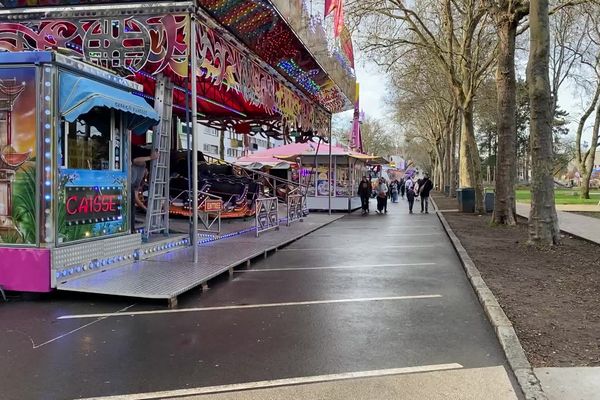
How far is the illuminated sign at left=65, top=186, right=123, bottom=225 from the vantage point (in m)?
7.07

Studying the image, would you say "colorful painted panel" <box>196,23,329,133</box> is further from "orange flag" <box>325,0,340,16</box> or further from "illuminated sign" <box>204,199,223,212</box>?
"illuminated sign" <box>204,199,223,212</box>

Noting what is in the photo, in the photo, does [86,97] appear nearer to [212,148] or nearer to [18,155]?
[18,155]

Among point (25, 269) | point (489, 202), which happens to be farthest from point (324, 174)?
point (25, 269)

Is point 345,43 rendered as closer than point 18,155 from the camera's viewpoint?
No

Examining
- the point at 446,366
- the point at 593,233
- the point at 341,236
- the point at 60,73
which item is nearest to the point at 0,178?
the point at 60,73

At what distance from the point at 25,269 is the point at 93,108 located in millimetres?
2469

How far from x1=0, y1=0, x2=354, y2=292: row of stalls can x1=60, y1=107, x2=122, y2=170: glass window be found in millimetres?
15

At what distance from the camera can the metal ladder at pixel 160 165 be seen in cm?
968

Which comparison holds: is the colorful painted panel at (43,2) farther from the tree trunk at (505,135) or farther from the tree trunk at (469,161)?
the tree trunk at (469,161)

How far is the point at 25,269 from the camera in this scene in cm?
666

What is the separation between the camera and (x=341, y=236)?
48.7ft

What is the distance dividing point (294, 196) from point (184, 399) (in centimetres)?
1347

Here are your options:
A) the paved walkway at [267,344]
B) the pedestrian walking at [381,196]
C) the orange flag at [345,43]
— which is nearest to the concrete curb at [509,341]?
the paved walkway at [267,344]

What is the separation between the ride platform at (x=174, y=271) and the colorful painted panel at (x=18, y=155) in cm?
95
